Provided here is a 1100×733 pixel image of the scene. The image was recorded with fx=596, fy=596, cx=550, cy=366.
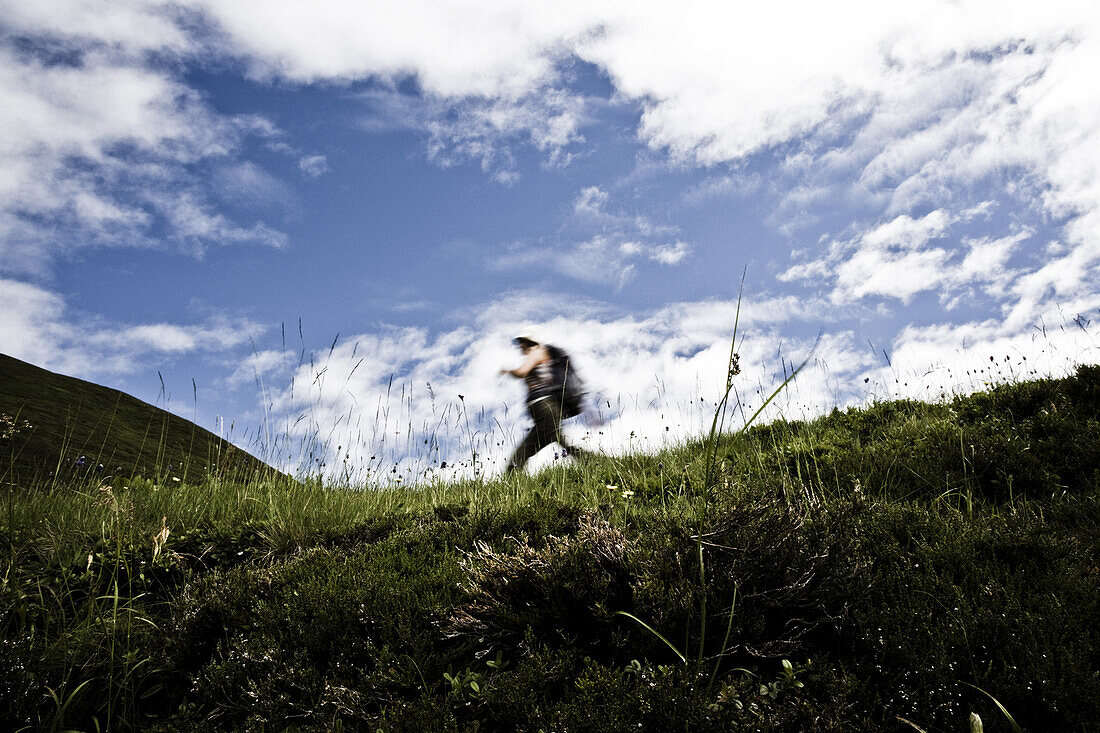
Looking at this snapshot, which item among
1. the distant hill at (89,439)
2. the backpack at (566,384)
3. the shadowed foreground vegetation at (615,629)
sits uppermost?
the backpack at (566,384)

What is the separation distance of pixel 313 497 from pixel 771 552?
529cm

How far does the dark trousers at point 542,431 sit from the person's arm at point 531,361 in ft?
1.57

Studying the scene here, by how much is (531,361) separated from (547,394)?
0.54 meters

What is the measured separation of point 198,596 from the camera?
405 cm

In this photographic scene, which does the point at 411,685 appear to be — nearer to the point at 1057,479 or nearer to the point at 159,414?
the point at 1057,479

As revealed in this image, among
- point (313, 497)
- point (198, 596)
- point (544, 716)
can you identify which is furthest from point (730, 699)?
point (313, 497)

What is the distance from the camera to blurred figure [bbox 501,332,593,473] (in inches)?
341

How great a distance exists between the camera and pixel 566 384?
8.69 metres

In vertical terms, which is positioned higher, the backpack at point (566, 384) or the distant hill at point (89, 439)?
the backpack at point (566, 384)

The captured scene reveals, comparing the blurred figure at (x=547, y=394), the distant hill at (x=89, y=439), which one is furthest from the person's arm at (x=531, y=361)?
the distant hill at (x=89, y=439)

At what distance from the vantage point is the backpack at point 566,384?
868 cm

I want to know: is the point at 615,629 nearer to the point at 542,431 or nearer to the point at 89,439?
the point at 542,431

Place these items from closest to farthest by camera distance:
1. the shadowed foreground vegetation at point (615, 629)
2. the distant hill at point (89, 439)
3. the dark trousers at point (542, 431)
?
the shadowed foreground vegetation at point (615, 629)
the distant hill at point (89, 439)
the dark trousers at point (542, 431)

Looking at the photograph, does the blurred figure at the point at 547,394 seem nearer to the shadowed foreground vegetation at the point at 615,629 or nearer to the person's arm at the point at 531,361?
the person's arm at the point at 531,361
